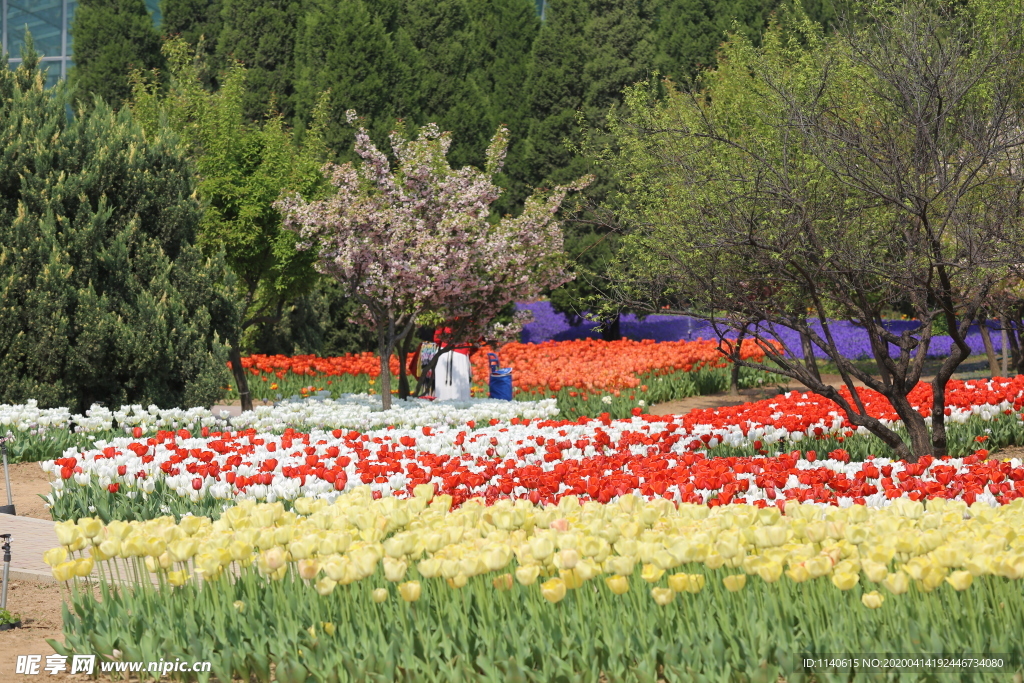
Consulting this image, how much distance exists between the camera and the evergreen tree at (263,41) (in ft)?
110

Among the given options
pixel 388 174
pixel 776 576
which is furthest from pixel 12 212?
pixel 776 576

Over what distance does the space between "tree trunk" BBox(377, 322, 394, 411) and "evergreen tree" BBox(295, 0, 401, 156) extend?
43.9 ft

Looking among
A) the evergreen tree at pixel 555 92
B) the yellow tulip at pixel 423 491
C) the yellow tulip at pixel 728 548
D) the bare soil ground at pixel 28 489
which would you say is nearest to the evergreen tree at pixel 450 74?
the evergreen tree at pixel 555 92

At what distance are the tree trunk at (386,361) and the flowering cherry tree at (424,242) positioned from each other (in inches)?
0.6

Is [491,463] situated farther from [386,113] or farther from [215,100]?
[386,113]

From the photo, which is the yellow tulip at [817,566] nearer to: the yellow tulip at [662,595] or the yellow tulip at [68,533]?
the yellow tulip at [662,595]

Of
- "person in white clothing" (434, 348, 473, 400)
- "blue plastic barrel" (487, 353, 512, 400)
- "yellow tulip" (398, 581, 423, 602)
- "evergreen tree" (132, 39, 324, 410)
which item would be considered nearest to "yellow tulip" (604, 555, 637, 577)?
"yellow tulip" (398, 581, 423, 602)

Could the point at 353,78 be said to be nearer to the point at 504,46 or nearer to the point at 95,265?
the point at 504,46

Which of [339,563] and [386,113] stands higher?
[386,113]

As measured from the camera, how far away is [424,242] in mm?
13977

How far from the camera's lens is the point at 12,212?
11984 mm

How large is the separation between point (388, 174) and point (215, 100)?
4620 millimetres

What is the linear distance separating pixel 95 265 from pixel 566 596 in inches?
376

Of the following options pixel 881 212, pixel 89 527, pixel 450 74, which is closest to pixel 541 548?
pixel 89 527
